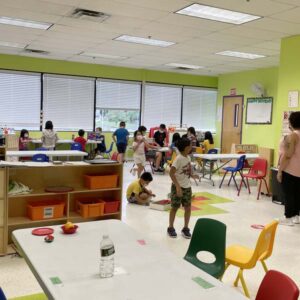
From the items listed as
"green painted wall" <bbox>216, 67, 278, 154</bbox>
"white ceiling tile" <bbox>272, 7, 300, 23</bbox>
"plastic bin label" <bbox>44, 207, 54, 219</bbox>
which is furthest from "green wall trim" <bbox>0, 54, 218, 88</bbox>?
"plastic bin label" <bbox>44, 207, 54, 219</bbox>

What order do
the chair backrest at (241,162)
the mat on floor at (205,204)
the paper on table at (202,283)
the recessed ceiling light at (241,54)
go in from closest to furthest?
the paper on table at (202,283), the mat on floor at (205,204), the chair backrest at (241,162), the recessed ceiling light at (241,54)

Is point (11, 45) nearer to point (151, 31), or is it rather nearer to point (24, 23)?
point (24, 23)

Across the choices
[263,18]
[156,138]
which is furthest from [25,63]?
[263,18]

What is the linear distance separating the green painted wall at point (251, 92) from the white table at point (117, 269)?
28.0 feet

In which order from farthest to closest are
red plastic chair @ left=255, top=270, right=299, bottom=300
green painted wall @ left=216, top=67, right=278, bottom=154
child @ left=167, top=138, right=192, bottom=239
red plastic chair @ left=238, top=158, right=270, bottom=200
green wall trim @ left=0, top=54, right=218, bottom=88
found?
green painted wall @ left=216, top=67, right=278, bottom=154 < green wall trim @ left=0, top=54, right=218, bottom=88 < red plastic chair @ left=238, top=158, right=270, bottom=200 < child @ left=167, top=138, right=192, bottom=239 < red plastic chair @ left=255, top=270, right=299, bottom=300

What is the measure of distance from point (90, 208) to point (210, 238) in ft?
6.15

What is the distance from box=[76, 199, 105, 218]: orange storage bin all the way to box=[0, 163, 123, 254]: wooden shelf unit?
6 cm

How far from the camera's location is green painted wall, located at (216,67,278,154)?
10780 millimetres

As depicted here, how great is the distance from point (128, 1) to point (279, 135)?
12.2ft

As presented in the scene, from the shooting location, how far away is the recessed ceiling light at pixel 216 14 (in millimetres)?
5340

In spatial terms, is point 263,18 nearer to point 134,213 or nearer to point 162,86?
point 134,213

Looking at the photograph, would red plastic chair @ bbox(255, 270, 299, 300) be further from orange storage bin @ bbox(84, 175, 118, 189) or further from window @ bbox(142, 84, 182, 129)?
window @ bbox(142, 84, 182, 129)

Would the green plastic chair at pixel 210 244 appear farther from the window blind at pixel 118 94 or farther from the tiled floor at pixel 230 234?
the window blind at pixel 118 94

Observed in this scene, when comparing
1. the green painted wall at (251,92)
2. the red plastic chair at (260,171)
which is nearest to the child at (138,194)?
the red plastic chair at (260,171)
